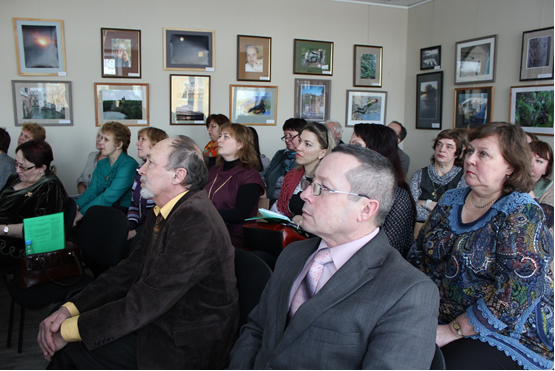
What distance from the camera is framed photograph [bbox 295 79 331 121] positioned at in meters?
6.69

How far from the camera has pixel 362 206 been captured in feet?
4.90

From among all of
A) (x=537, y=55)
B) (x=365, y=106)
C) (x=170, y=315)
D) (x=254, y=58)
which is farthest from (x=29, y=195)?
(x=537, y=55)

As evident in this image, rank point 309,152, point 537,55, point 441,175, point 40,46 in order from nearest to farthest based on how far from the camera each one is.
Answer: point 309,152
point 441,175
point 537,55
point 40,46

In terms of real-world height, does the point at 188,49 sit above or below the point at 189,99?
above

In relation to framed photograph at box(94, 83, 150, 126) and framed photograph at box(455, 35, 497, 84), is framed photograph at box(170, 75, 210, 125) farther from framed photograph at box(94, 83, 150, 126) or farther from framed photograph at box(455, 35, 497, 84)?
framed photograph at box(455, 35, 497, 84)

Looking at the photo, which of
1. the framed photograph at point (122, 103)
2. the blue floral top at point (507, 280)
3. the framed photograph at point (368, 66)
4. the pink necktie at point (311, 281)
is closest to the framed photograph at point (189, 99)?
the framed photograph at point (122, 103)

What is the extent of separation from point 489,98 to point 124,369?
5.24 m

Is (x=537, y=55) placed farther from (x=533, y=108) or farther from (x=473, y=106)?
(x=473, y=106)

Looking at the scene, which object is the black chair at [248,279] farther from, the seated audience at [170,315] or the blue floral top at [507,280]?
the blue floral top at [507,280]

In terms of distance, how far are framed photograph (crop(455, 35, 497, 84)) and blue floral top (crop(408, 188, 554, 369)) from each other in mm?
4195

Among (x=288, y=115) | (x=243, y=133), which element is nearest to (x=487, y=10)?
(x=288, y=115)

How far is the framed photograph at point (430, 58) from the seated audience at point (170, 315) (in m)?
5.41

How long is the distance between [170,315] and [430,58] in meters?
5.90

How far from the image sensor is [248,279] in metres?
2.04
